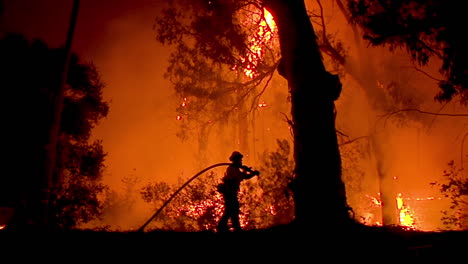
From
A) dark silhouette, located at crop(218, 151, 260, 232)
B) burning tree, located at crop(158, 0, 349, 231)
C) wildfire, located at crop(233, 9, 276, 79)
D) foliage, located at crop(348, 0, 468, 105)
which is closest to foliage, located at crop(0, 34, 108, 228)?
dark silhouette, located at crop(218, 151, 260, 232)

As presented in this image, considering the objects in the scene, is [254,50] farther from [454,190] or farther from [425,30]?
[454,190]

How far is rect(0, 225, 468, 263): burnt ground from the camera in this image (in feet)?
13.5

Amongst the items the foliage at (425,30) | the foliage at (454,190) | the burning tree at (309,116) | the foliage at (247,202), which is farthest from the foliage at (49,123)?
the foliage at (454,190)

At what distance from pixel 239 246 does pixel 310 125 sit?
104 inches

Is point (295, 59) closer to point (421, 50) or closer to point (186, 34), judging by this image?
point (421, 50)

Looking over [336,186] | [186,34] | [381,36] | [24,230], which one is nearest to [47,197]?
[24,230]

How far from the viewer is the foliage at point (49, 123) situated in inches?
502

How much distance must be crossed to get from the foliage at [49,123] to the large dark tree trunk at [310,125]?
9.24 meters

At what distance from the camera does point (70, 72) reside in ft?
50.0

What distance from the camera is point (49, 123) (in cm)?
1355

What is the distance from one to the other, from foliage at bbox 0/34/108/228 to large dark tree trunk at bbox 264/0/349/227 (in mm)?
9237

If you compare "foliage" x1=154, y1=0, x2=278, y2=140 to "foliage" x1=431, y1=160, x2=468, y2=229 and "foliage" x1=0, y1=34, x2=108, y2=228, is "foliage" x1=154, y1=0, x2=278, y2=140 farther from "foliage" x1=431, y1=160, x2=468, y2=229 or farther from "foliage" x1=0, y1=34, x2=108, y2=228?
"foliage" x1=431, y1=160, x2=468, y2=229

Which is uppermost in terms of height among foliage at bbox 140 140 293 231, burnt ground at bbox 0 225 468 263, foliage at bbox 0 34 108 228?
foliage at bbox 0 34 108 228

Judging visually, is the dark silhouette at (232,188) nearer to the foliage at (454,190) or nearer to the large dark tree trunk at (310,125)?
the large dark tree trunk at (310,125)
